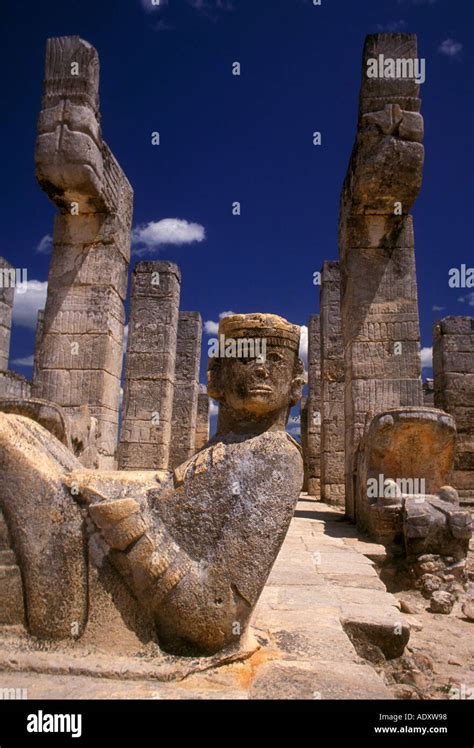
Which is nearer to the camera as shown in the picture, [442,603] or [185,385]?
[442,603]

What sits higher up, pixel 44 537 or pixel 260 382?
pixel 260 382

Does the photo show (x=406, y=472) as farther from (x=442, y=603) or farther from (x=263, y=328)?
(x=263, y=328)

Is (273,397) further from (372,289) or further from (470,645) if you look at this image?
(372,289)

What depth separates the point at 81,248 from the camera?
284 inches

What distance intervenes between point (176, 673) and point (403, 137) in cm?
711

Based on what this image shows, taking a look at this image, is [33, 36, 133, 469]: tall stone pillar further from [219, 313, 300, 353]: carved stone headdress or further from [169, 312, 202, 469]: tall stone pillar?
[169, 312, 202, 469]: tall stone pillar

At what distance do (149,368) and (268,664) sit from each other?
31.4 feet

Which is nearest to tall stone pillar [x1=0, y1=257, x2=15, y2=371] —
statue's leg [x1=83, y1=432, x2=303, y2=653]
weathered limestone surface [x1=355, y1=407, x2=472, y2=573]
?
weathered limestone surface [x1=355, y1=407, x2=472, y2=573]

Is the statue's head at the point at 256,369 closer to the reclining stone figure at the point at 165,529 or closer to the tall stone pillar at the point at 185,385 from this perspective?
the reclining stone figure at the point at 165,529

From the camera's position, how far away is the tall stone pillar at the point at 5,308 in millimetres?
11391

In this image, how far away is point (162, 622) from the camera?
2301 millimetres

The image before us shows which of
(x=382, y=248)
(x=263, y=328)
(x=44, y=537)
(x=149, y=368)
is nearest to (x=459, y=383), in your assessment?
(x=382, y=248)

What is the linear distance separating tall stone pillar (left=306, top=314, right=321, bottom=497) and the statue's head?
36.6ft

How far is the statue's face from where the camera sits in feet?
8.59
